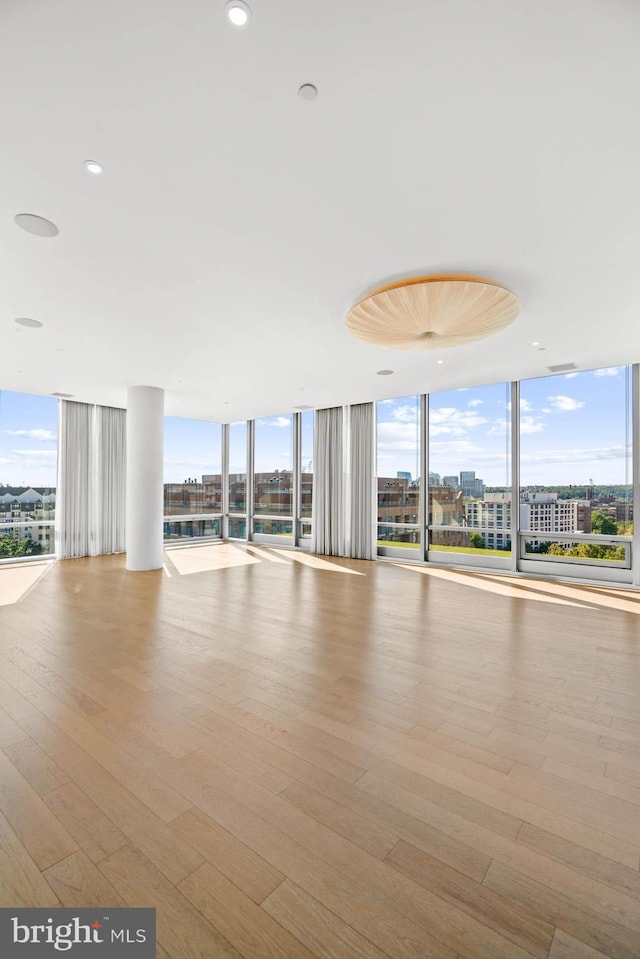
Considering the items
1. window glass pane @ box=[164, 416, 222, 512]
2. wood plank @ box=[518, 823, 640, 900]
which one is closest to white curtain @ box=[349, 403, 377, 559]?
window glass pane @ box=[164, 416, 222, 512]

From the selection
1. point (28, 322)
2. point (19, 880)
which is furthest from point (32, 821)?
point (28, 322)

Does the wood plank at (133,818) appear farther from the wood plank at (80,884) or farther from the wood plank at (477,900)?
the wood plank at (477,900)

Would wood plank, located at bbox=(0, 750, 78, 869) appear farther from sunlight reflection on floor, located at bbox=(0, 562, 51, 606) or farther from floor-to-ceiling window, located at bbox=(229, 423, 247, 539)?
floor-to-ceiling window, located at bbox=(229, 423, 247, 539)

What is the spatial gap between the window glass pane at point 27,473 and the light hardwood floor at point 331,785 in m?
5.03

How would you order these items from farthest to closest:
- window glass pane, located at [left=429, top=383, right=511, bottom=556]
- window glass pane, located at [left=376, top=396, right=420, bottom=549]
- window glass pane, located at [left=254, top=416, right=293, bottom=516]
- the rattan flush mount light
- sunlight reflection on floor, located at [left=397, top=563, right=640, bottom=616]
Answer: window glass pane, located at [left=254, top=416, right=293, bottom=516] → window glass pane, located at [left=376, top=396, right=420, bottom=549] → window glass pane, located at [left=429, top=383, right=511, bottom=556] → sunlight reflection on floor, located at [left=397, top=563, right=640, bottom=616] → the rattan flush mount light

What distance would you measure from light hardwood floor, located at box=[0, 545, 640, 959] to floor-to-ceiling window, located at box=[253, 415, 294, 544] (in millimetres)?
6505

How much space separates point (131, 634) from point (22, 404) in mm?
6589

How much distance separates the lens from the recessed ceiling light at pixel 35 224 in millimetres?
2949

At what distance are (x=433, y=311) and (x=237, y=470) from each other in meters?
8.66

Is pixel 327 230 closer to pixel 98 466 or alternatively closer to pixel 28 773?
pixel 28 773

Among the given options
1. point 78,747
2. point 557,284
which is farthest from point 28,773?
point 557,284

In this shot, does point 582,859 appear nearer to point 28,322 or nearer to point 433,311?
point 433,311

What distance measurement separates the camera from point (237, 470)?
11922mm

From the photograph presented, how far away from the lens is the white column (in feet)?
25.8
